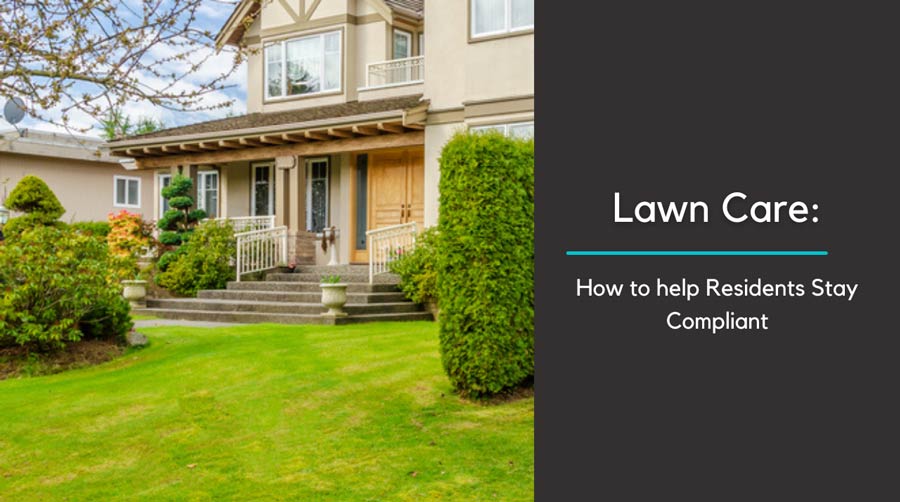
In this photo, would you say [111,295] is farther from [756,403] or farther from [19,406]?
[756,403]

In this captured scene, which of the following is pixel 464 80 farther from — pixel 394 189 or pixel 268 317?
pixel 268 317

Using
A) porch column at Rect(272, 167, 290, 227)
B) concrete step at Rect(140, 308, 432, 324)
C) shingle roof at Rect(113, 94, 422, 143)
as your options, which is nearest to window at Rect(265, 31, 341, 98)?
shingle roof at Rect(113, 94, 422, 143)

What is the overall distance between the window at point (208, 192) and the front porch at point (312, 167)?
692 millimetres

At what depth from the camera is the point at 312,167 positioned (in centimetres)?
2134

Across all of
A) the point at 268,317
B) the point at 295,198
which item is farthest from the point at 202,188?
the point at 268,317

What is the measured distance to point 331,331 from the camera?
41.6 ft

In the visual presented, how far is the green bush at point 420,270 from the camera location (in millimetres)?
15062

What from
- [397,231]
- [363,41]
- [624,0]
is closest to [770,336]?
[624,0]

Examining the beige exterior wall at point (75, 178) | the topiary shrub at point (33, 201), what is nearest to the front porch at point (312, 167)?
the topiary shrub at point (33, 201)

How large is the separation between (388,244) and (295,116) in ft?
16.8

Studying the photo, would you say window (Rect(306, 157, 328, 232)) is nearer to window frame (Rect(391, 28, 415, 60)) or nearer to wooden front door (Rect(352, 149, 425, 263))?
wooden front door (Rect(352, 149, 425, 263))

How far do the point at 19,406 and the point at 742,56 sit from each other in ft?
26.6

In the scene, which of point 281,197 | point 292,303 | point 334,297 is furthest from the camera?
point 281,197

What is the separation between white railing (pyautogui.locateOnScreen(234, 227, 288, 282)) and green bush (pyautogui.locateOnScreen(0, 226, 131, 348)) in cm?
612
